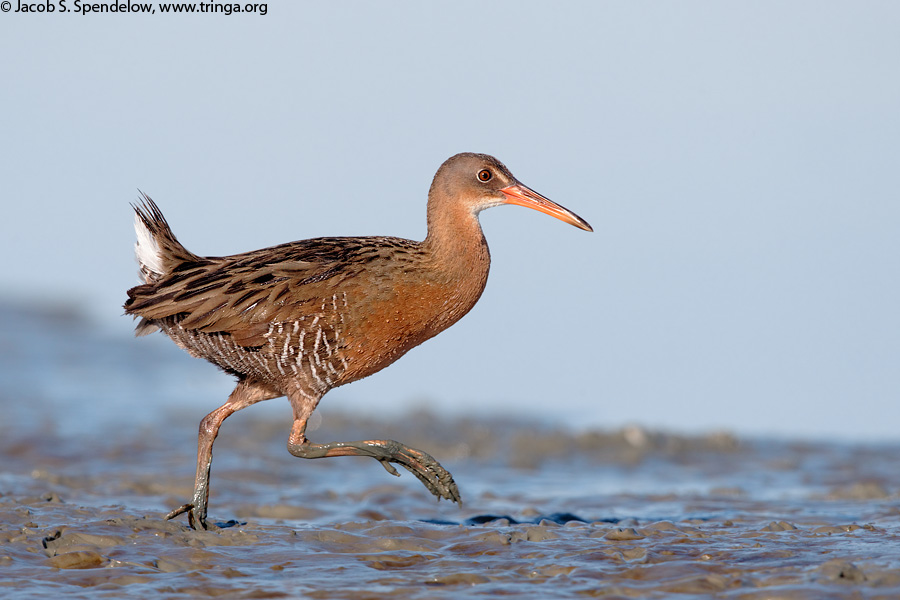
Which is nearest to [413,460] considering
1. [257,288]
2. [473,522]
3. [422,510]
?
[473,522]

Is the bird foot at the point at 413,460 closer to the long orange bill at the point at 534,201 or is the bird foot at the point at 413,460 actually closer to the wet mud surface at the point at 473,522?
the wet mud surface at the point at 473,522

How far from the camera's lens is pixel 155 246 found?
753cm

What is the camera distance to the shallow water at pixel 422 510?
5.68 m

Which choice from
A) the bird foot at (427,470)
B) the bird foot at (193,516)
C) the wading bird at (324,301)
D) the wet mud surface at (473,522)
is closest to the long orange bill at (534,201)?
the wading bird at (324,301)

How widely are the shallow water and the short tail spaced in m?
1.56

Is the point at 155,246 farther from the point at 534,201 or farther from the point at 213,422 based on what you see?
the point at 534,201

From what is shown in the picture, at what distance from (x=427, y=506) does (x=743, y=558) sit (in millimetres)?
3004

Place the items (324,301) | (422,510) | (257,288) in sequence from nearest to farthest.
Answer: (324,301)
(257,288)
(422,510)

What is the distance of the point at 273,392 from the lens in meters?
7.44

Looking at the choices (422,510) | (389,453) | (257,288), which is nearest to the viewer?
(257,288)

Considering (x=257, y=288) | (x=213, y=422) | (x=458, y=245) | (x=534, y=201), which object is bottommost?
(x=213, y=422)

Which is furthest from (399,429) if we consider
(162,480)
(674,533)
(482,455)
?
(674,533)

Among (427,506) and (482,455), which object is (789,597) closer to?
(427,506)

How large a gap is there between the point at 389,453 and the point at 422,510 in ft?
3.83
